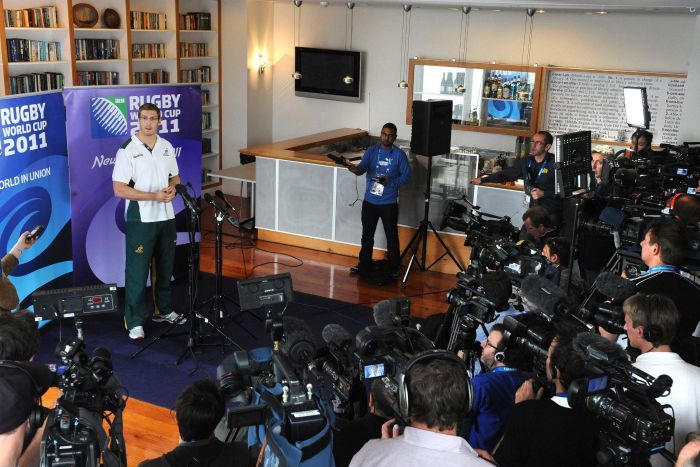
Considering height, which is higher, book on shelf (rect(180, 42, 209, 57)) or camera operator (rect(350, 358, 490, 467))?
book on shelf (rect(180, 42, 209, 57))

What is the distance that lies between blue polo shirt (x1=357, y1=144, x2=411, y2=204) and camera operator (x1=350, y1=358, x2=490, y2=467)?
5333 mm

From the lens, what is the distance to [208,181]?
1084cm

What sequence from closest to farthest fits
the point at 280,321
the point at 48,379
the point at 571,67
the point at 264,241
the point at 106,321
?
1. the point at 48,379
2. the point at 280,321
3. the point at 106,321
4. the point at 264,241
5. the point at 571,67

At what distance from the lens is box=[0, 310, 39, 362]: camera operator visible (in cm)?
286

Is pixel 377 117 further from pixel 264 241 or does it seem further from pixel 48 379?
pixel 48 379

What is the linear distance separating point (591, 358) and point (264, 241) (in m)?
6.38

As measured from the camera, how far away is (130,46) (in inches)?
359

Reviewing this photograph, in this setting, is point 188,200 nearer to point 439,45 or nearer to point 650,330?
point 650,330

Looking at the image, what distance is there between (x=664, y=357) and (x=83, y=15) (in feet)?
23.8

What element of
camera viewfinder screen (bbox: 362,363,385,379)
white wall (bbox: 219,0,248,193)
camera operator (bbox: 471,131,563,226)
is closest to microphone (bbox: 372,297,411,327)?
camera viewfinder screen (bbox: 362,363,385,379)

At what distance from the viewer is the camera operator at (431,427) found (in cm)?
212

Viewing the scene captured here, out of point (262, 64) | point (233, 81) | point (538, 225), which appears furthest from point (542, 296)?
point (262, 64)

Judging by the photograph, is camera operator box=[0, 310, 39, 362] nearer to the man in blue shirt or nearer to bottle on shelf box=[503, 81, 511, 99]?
the man in blue shirt

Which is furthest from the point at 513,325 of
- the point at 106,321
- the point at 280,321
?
the point at 106,321
